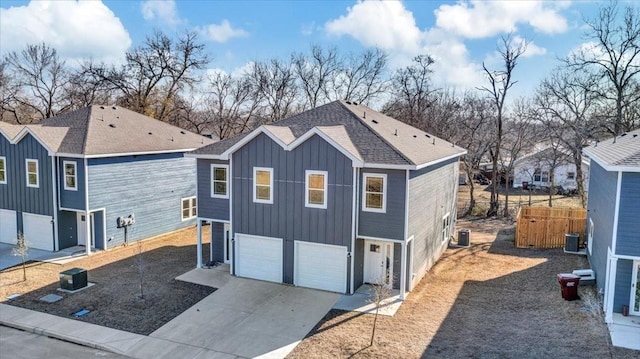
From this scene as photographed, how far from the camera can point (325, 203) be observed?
15.7 m

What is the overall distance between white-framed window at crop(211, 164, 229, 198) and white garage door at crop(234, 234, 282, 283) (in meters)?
2.02

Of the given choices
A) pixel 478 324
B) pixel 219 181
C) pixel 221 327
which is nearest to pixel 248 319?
pixel 221 327

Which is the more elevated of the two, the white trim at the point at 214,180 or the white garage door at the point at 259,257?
the white trim at the point at 214,180

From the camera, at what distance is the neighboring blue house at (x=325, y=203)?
15.2m

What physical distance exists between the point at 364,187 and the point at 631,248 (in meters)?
7.76

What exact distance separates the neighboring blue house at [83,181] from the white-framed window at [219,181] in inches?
241

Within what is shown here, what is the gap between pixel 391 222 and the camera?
15.1 meters

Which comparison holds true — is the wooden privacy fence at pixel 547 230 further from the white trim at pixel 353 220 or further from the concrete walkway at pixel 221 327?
the concrete walkway at pixel 221 327

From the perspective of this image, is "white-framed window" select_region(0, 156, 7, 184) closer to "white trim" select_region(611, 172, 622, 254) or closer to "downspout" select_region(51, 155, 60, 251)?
"downspout" select_region(51, 155, 60, 251)

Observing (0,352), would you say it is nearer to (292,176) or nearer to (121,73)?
(292,176)

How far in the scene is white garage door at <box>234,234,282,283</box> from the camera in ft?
55.3

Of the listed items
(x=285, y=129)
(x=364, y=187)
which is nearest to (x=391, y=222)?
(x=364, y=187)

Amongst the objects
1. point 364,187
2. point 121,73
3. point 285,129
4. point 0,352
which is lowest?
point 0,352

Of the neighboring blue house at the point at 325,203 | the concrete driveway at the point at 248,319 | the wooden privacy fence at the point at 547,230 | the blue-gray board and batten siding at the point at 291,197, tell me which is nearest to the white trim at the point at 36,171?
the neighboring blue house at the point at 325,203
